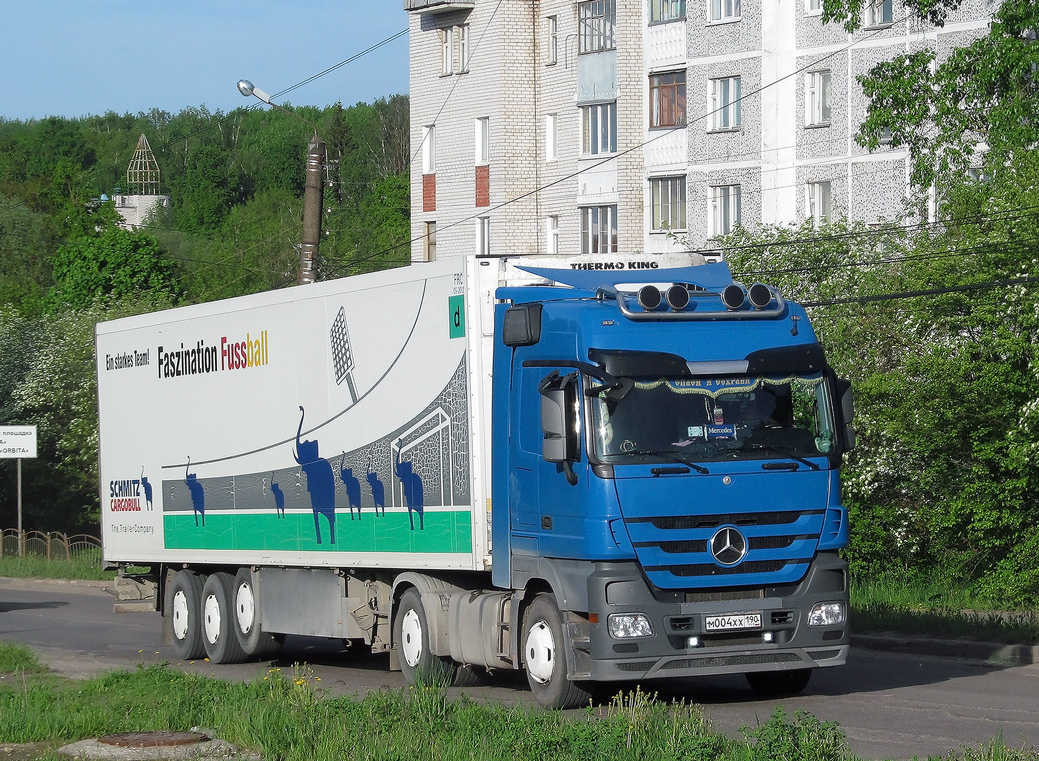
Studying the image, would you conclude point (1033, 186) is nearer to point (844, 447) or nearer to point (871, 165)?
point (844, 447)

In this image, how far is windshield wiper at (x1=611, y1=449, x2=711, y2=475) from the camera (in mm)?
12078

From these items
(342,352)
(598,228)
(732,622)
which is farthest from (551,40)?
(732,622)

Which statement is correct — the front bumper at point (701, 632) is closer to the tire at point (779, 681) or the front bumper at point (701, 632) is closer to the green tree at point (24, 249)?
the tire at point (779, 681)

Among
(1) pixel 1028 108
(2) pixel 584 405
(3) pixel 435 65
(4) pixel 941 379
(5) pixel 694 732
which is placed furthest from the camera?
(3) pixel 435 65

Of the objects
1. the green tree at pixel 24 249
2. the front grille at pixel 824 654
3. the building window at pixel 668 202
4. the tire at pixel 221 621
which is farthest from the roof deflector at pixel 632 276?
the green tree at pixel 24 249

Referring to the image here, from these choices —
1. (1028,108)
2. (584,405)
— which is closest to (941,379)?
(1028,108)

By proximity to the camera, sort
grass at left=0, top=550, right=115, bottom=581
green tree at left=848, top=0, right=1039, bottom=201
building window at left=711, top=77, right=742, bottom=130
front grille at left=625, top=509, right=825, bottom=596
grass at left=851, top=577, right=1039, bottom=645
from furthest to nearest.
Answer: building window at left=711, top=77, right=742, bottom=130, grass at left=0, top=550, right=115, bottom=581, green tree at left=848, top=0, right=1039, bottom=201, grass at left=851, top=577, right=1039, bottom=645, front grille at left=625, top=509, right=825, bottom=596

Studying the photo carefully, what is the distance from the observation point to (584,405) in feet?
39.7

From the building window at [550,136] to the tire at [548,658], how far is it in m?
43.7

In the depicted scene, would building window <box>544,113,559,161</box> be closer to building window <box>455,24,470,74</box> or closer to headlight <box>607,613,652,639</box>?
building window <box>455,24,470,74</box>

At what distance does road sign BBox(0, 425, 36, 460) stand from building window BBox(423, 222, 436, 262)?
19741 millimetres

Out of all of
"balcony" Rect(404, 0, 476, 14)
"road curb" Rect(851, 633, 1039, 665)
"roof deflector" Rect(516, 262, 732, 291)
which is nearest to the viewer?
"roof deflector" Rect(516, 262, 732, 291)

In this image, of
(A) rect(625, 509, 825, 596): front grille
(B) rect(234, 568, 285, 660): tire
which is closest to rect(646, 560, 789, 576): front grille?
(A) rect(625, 509, 825, 596): front grille

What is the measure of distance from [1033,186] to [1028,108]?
70.5 inches
